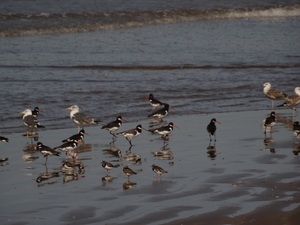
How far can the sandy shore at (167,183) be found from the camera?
751cm

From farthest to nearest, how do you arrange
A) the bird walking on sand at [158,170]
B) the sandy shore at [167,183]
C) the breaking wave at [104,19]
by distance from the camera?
the breaking wave at [104,19]
the bird walking on sand at [158,170]
the sandy shore at [167,183]

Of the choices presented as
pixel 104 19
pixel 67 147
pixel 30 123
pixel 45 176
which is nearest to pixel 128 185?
pixel 45 176

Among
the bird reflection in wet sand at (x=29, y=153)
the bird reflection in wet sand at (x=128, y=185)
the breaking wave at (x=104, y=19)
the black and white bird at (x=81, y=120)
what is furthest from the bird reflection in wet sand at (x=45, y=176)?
the breaking wave at (x=104, y=19)

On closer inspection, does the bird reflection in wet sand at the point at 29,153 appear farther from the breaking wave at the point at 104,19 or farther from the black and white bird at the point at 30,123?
the breaking wave at the point at 104,19

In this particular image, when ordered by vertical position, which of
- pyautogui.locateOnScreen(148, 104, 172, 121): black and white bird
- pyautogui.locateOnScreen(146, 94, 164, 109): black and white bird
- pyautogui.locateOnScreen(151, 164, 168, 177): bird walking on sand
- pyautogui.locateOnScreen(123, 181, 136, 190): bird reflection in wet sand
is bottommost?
pyautogui.locateOnScreen(123, 181, 136, 190): bird reflection in wet sand

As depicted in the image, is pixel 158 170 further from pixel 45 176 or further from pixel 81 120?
pixel 81 120

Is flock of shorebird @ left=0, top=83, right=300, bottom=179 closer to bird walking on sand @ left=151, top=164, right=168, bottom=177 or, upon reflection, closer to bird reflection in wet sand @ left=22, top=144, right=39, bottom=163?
bird walking on sand @ left=151, top=164, right=168, bottom=177

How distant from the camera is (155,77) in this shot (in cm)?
2156

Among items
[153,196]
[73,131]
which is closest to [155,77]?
[73,131]

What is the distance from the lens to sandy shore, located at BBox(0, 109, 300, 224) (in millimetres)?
7508

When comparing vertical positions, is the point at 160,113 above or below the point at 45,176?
above

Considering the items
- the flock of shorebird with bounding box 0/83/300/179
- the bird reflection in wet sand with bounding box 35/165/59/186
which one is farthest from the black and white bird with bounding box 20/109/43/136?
the bird reflection in wet sand with bounding box 35/165/59/186

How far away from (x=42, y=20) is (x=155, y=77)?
1690 cm

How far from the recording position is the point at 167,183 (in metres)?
9.10
